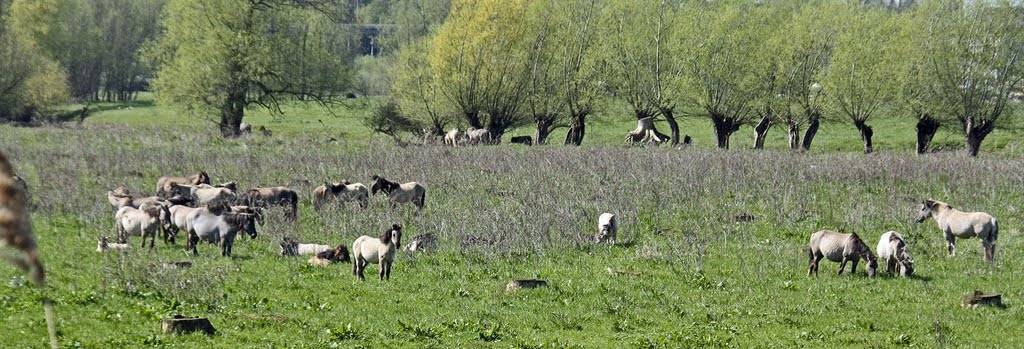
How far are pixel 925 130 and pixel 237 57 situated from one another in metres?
39.4

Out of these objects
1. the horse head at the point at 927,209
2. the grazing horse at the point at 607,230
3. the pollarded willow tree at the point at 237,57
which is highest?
the pollarded willow tree at the point at 237,57

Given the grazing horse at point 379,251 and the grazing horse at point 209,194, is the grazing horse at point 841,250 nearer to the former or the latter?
the grazing horse at point 379,251

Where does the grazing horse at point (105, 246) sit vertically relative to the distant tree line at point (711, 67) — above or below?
below

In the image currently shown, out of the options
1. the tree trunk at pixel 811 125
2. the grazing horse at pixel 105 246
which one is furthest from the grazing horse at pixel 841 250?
the tree trunk at pixel 811 125

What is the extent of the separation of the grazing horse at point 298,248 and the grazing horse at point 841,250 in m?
10.3

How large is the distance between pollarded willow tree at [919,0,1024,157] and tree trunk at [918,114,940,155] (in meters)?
2.49

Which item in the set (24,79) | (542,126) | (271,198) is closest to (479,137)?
(542,126)

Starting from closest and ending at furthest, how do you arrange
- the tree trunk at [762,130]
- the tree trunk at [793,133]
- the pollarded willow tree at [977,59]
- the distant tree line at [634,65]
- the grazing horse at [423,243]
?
the grazing horse at [423,243] → the pollarded willow tree at [977,59] → the distant tree line at [634,65] → the tree trunk at [762,130] → the tree trunk at [793,133]

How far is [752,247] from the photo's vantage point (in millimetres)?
23375

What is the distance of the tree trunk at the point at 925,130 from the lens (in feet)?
180

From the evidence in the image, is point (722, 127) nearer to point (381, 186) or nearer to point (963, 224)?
point (381, 186)

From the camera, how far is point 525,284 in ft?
61.4

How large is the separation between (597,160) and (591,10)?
25813 mm

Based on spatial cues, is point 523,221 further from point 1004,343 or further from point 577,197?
point 1004,343
